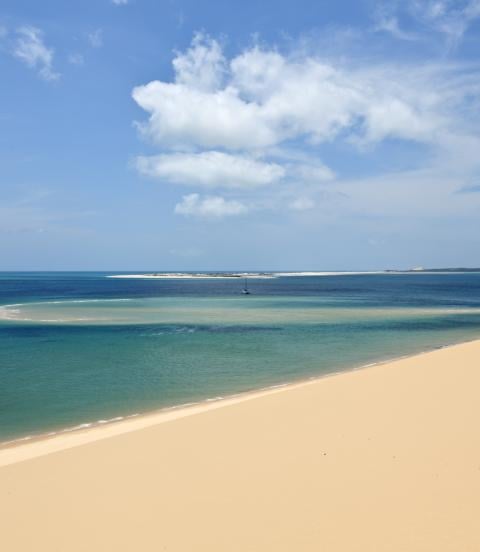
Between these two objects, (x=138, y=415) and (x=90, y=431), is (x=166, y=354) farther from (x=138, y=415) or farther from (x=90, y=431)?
(x=90, y=431)

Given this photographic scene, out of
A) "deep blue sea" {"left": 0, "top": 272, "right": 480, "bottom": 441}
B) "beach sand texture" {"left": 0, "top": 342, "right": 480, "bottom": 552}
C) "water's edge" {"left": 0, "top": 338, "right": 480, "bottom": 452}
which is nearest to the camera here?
"beach sand texture" {"left": 0, "top": 342, "right": 480, "bottom": 552}

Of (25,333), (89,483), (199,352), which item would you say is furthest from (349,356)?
(25,333)

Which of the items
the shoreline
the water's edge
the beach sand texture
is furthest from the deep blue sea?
the beach sand texture

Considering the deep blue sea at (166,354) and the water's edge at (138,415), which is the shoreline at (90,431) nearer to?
the water's edge at (138,415)

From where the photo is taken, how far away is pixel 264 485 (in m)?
8.11

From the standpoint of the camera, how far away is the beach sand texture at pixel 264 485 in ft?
21.6

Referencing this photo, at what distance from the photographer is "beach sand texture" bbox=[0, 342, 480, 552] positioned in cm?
659

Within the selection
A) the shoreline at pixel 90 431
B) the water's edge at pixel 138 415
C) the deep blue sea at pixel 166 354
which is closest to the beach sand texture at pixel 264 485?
the shoreline at pixel 90 431

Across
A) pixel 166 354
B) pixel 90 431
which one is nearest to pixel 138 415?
pixel 90 431

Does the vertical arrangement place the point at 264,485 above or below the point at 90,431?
above

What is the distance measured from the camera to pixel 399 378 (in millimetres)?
16375

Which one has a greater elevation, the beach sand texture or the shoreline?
the beach sand texture

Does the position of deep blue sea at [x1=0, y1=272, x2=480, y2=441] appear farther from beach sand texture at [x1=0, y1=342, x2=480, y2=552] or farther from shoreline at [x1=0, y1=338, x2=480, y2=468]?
beach sand texture at [x1=0, y1=342, x2=480, y2=552]

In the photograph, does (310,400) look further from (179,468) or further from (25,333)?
(25,333)
